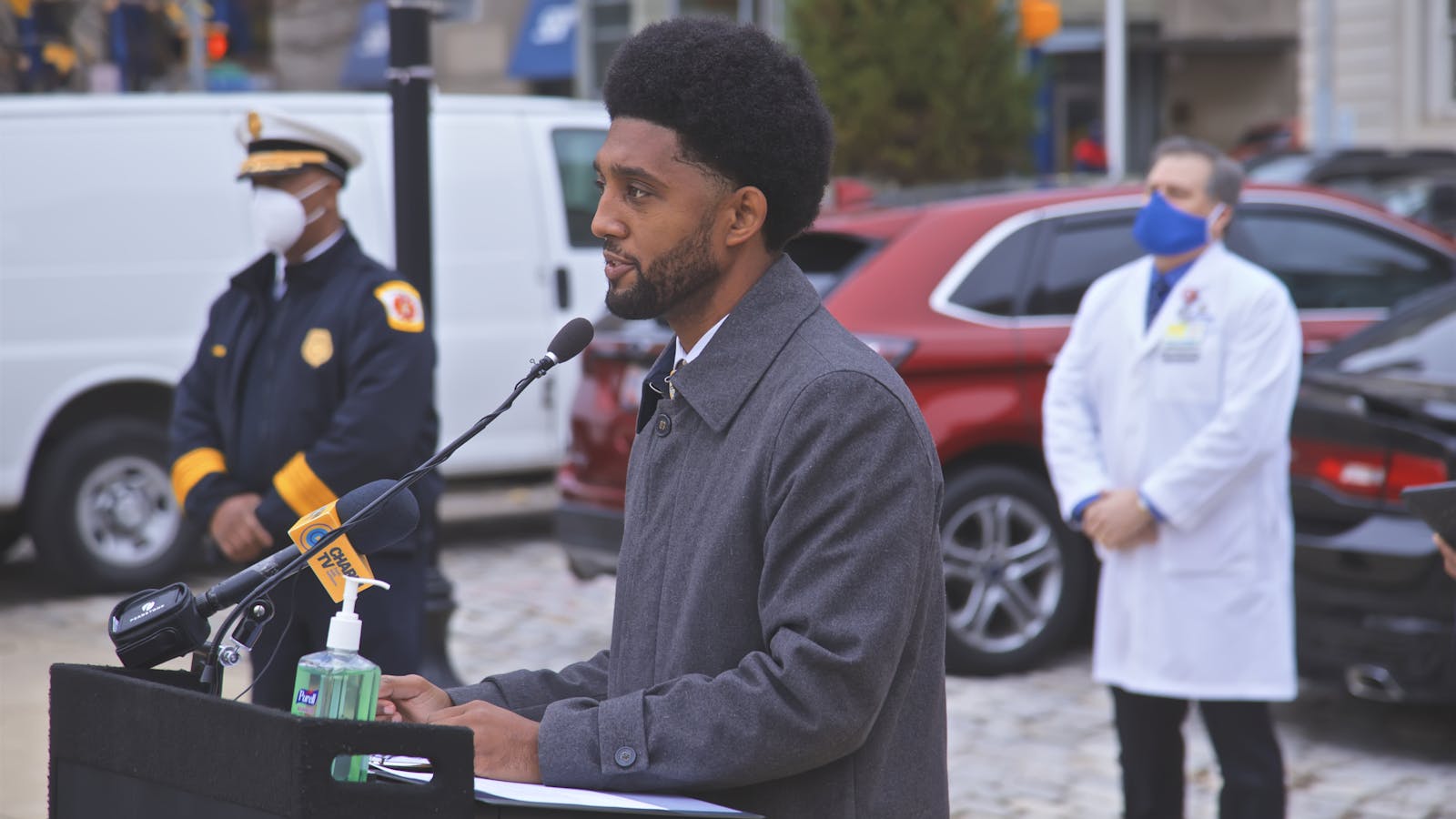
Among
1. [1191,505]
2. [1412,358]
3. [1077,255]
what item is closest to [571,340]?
[1191,505]

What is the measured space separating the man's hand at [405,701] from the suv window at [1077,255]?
527 cm

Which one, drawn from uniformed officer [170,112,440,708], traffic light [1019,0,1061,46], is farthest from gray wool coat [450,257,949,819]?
traffic light [1019,0,1061,46]

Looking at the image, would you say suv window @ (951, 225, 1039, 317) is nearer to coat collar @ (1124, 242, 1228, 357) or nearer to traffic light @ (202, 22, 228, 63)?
coat collar @ (1124, 242, 1228, 357)

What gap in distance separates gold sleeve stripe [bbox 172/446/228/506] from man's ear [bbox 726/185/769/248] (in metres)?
2.63

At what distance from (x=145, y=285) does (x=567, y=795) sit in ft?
23.7

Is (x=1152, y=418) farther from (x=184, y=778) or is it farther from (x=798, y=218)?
(x=184, y=778)

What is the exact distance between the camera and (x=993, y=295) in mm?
7059

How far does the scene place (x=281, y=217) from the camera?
4.30m

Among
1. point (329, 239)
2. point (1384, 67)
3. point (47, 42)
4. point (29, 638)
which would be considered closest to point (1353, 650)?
point (329, 239)

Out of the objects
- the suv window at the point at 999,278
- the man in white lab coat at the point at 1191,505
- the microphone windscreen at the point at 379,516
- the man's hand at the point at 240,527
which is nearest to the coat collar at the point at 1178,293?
the man in white lab coat at the point at 1191,505

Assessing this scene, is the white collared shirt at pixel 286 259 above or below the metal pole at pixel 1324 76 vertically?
below

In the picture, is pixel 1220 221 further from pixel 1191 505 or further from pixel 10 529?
pixel 10 529

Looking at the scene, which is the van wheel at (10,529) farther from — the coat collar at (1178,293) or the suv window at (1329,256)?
the coat collar at (1178,293)

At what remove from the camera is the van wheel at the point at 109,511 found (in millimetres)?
8375
